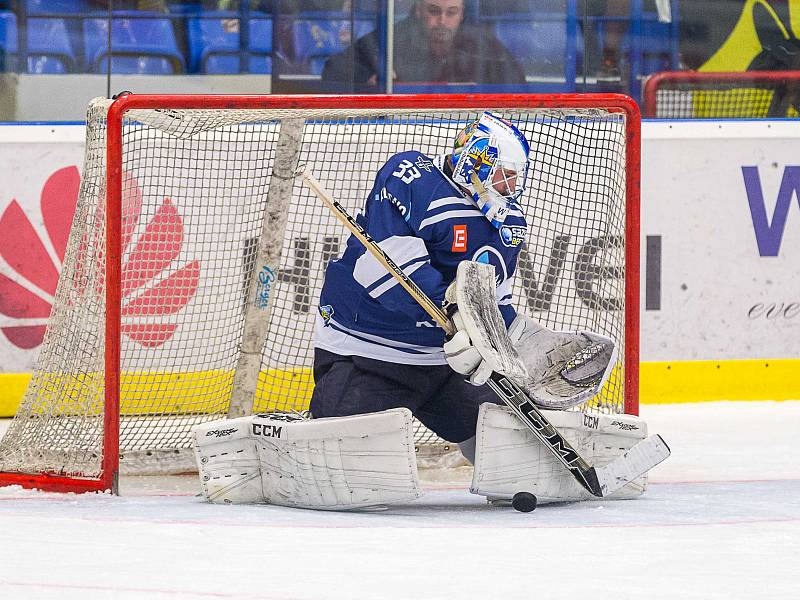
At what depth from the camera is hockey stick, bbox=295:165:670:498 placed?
10.1 ft

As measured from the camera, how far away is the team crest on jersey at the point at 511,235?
3217mm

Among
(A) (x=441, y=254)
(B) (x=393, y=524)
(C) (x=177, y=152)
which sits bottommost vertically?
(B) (x=393, y=524)

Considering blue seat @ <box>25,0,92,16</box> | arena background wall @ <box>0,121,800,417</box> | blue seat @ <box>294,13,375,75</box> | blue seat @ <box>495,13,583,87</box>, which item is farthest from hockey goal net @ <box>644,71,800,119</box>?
blue seat @ <box>25,0,92,16</box>

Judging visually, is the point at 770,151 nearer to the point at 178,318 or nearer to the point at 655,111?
the point at 655,111

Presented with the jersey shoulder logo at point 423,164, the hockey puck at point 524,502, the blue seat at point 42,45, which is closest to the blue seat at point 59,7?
the blue seat at point 42,45

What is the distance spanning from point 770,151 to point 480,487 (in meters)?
2.57

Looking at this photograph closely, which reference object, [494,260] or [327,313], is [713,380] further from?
[327,313]

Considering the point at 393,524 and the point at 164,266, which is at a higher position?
the point at 164,266

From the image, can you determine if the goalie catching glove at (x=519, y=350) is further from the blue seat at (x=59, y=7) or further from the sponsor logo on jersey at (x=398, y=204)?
the blue seat at (x=59, y=7)

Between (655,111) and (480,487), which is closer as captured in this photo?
(480,487)

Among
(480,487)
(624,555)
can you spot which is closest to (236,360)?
(480,487)

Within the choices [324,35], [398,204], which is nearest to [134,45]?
[324,35]

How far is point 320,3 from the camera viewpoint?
5129 millimetres

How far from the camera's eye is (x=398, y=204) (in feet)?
10.2
